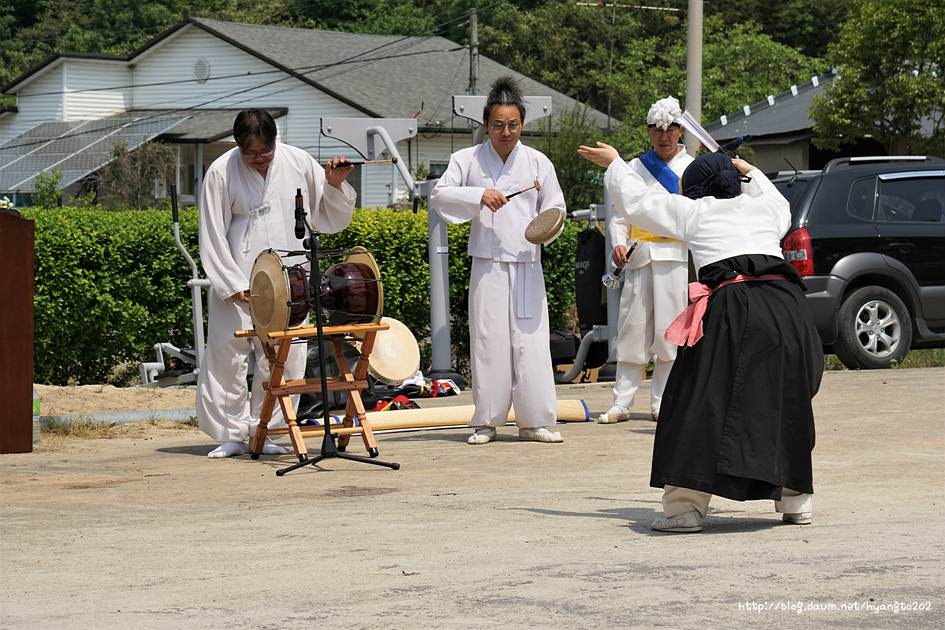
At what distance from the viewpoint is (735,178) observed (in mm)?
5230

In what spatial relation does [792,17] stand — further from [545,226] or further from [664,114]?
[545,226]

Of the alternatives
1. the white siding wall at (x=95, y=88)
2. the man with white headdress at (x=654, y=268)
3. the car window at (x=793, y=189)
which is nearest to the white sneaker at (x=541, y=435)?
the man with white headdress at (x=654, y=268)

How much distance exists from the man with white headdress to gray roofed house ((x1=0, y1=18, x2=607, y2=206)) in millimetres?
25382

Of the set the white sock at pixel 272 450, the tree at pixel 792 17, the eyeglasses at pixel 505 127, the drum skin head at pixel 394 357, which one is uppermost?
the tree at pixel 792 17

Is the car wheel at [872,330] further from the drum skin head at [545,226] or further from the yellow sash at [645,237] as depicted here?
the drum skin head at [545,226]

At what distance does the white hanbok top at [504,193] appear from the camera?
7734 millimetres

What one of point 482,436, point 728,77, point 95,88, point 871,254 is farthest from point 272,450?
point 95,88

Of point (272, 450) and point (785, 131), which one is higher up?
point (785, 131)

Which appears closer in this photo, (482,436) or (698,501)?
(698,501)

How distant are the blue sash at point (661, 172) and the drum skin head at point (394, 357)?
2.29 meters

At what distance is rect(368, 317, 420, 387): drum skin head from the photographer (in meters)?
9.36

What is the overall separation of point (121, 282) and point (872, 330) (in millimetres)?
6946

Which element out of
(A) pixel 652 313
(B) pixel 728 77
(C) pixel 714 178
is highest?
(B) pixel 728 77

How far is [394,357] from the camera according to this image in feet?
31.4
